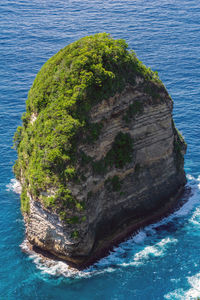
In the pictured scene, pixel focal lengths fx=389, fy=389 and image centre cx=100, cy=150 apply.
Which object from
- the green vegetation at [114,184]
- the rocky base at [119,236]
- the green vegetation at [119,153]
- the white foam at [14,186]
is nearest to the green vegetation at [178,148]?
the rocky base at [119,236]

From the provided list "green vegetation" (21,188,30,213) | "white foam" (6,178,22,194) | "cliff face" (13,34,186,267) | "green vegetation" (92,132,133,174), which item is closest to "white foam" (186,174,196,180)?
"cliff face" (13,34,186,267)

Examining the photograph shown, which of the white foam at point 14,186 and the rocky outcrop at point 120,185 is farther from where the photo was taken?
the white foam at point 14,186

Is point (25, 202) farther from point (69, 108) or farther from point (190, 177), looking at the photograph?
point (190, 177)

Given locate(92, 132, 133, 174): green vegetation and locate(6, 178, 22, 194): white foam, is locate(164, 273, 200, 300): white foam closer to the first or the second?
locate(92, 132, 133, 174): green vegetation

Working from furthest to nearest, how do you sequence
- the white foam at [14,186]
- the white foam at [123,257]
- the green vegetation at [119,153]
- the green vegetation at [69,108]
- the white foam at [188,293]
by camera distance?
the white foam at [14,186], the green vegetation at [119,153], the white foam at [123,257], the green vegetation at [69,108], the white foam at [188,293]

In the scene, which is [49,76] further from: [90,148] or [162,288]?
[162,288]

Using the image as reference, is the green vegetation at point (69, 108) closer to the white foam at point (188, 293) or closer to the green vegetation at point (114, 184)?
the green vegetation at point (114, 184)

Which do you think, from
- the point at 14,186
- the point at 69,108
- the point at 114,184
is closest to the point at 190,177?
the point at 114,184
